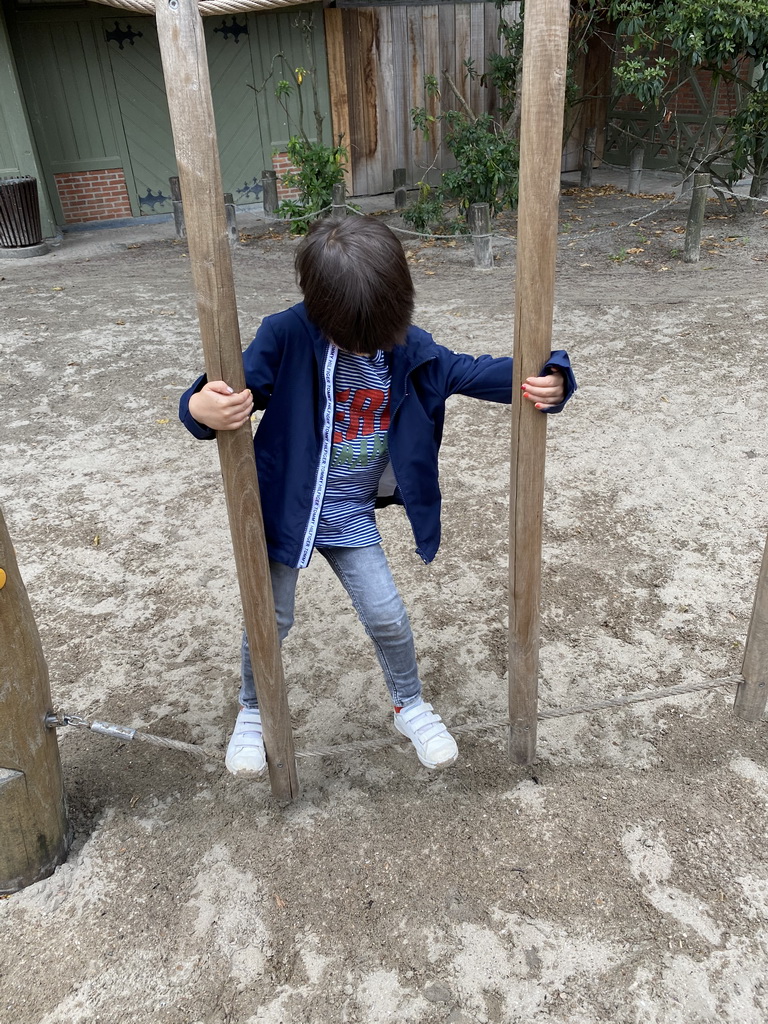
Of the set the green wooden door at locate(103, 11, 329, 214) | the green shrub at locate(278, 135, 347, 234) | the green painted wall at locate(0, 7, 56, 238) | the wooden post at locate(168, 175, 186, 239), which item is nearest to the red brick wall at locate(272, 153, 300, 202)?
the green wooden door at locate(103, 11, 329, 214)

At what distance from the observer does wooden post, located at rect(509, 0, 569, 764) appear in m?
1.51

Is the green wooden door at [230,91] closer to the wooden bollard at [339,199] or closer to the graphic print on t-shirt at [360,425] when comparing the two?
the wooden bollard at [339,199]

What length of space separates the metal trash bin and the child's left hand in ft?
28.3

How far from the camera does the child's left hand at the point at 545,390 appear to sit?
5.53 ft

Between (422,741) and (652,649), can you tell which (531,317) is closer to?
(422,741)

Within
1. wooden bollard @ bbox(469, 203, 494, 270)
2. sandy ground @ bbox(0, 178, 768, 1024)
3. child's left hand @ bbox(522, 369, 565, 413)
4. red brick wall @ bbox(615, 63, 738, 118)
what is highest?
red brick wall @ bbox(615, 63, 738, 118)

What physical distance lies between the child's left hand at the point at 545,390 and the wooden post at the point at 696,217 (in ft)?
19.5

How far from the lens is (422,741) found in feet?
6.99

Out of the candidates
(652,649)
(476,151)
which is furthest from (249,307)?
(652,649)

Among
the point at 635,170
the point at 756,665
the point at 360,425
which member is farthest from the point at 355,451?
the point at 635,170

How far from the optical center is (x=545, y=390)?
66.2 inches

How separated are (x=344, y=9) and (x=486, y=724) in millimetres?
10407

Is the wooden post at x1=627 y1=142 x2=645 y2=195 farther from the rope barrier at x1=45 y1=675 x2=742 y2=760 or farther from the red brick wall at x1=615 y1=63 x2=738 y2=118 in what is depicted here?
the rope barrier at x1=45 y1=675 x2=742 y2=760

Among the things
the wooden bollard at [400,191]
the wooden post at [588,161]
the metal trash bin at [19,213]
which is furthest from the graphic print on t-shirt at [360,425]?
the wooden post at [588,161]
